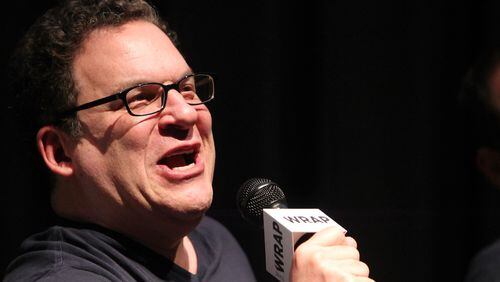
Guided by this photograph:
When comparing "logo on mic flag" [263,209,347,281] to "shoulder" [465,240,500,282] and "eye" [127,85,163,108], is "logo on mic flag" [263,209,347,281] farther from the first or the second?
"shoulder" [465,240,500,282]

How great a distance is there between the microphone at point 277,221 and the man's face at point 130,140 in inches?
6.0

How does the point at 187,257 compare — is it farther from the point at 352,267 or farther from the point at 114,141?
the point at 352,267

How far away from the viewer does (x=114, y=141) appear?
4.18 ft

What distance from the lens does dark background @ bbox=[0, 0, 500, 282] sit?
200 cm

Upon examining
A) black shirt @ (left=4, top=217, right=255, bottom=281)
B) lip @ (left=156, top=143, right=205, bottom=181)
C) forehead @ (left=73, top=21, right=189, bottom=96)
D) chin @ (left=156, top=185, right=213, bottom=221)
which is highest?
forehead @ (left=73, top=21, right=189, bottom=96)

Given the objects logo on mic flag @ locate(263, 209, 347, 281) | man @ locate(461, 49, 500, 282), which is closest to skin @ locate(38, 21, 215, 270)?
logo on mic flag @ locate(263, 209, 347, 281)

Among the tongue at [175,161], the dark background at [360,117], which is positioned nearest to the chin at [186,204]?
the tongue at [175,161]

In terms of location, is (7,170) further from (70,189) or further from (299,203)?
(299,203)

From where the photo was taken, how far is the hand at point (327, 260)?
96 cm

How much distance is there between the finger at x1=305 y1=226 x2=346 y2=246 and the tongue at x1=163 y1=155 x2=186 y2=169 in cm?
48

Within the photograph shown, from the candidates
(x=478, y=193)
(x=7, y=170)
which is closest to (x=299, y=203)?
(x=478, y=193)

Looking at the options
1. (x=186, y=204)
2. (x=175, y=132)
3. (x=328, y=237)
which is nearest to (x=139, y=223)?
(x=186, y=204)

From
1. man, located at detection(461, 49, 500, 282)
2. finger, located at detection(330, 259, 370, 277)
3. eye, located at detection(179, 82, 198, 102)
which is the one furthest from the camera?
man, located at detection(461, 49, 500, 282)

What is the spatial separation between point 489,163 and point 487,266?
0.44 m
